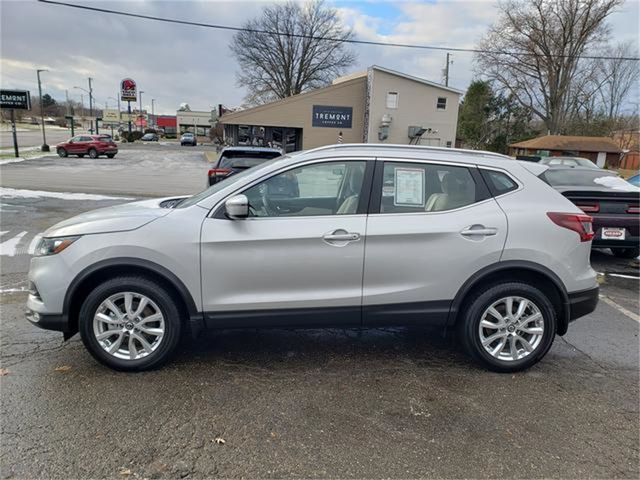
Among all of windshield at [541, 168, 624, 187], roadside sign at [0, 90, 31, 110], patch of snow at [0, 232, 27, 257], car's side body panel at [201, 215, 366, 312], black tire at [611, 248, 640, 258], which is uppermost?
roadside sign at [0, 90, 31, 110]

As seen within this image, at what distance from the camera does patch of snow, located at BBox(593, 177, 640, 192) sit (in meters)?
6.88

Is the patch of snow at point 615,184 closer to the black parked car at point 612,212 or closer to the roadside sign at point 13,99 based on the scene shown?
the black parked car at point 612,212

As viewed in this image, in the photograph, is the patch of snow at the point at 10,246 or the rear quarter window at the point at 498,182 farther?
the patch of snow at the point at 10,246

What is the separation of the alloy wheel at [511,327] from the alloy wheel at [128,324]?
251cm

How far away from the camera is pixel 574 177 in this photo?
25.7 feet

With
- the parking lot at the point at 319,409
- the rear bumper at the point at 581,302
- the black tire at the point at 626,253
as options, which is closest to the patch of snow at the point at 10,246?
the parking lot at the point at 319,409

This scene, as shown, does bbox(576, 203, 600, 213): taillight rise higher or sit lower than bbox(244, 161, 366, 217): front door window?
lower

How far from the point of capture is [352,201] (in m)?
3.53

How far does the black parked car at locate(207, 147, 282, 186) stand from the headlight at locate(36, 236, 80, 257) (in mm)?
6008

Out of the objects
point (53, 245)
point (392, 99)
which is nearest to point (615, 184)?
point (53, 245)

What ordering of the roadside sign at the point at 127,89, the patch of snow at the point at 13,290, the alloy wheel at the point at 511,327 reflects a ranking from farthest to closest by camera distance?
the roadside sign at the point at 127,89, the patch of snow at the point at 13,290, the alloy wheel at the point at 511,327

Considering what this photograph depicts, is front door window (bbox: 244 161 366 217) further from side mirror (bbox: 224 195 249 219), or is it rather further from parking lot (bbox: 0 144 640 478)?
parking lot (bbox: 0 144 640 478)

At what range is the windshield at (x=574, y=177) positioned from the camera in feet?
24.9

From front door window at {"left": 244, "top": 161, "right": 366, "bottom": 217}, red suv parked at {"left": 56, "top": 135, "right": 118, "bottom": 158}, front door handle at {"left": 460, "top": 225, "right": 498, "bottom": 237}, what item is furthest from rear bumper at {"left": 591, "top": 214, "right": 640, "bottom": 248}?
red suv parked at {"left": 56, "top": 135, "right": 118, "bottom": 158}
